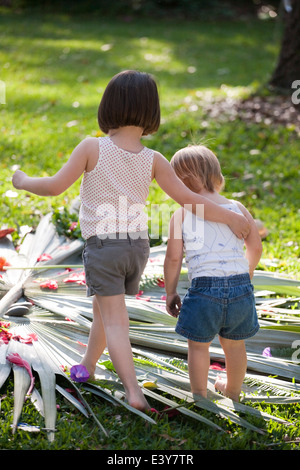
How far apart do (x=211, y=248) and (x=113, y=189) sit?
504 millimetres

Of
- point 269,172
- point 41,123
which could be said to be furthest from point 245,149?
point 41,123

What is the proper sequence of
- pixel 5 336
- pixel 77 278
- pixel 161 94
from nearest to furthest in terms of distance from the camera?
1. pixel 5 336
2. pixel 77 278
3. pixel 161 94

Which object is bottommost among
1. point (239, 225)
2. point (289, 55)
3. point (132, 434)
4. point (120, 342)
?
point (132, 434)

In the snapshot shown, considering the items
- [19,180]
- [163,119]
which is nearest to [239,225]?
[19,180]

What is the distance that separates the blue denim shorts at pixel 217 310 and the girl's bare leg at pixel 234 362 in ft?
0.16

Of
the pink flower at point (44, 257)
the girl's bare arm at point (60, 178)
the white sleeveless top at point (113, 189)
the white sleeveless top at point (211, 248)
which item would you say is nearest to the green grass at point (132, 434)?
the white sleeveless top at point (211, 248)

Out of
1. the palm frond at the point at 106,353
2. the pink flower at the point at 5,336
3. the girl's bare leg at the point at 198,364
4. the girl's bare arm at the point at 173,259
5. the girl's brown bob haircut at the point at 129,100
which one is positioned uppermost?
the girl's brown bob haircut at the point at 129,100

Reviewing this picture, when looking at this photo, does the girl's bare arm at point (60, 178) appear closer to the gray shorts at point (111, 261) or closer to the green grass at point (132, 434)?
the gray shorts at point (111, 261)

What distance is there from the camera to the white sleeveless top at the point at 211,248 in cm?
262

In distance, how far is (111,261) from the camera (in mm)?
2531

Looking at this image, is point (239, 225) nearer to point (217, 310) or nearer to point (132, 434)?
point (217, 310)

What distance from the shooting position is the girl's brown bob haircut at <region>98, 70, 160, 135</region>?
2463 mm

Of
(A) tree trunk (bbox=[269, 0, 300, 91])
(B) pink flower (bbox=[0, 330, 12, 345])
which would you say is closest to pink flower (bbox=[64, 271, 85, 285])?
(B) pink flower (bbox=[0, 330, 12, 345])

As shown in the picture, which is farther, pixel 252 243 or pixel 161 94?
pixel 161 94
